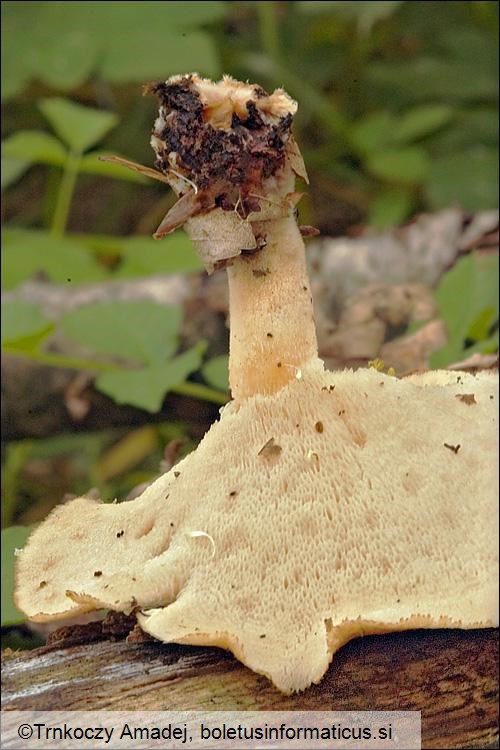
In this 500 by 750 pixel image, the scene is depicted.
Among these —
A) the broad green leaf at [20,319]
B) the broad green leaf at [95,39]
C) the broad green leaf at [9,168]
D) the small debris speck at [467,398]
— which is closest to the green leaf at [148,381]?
the broad green leaf at [20,319]

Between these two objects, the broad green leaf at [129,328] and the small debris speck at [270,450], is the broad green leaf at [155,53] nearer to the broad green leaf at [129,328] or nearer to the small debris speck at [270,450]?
the broad green leaf at [129,328]

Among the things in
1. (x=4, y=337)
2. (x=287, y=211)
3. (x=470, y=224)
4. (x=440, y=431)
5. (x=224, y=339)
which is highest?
(x=470, y=224)

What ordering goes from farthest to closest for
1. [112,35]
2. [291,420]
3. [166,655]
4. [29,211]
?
[29,211]
[112,35]
[291,420]
[166,655]

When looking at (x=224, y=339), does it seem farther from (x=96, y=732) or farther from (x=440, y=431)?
(x=96, y=732)

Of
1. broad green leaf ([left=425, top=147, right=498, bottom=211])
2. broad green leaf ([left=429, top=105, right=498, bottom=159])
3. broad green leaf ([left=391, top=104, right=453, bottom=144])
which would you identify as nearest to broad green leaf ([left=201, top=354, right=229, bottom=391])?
broad green leaf ([left=425, top=147, right=498, bottom=211])

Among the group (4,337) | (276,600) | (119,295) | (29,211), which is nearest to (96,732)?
(276,600)

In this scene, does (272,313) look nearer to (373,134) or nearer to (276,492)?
(276,492)

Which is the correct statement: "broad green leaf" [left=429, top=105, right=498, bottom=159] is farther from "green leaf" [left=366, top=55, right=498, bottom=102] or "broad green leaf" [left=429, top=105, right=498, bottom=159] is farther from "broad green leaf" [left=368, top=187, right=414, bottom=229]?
"broad green leaf" [left=368, top=187, right=414, bottom=229]

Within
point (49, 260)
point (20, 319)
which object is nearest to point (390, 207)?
point (49, 260)
